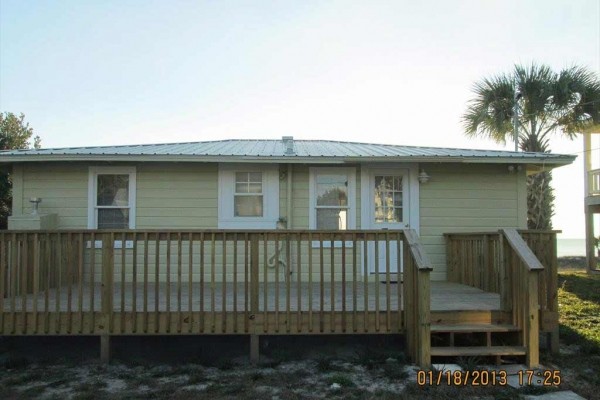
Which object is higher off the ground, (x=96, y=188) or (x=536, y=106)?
(x=536, y=106)

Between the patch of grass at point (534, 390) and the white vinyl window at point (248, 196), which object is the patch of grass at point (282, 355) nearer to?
the patch of grass at point (534, 390)

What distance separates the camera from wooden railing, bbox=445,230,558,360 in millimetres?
5367

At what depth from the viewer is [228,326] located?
518cm

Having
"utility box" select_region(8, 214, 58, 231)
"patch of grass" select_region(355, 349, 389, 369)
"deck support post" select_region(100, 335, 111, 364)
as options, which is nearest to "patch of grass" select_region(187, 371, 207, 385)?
"deck support post" select_region(100, 335, 111, 364)

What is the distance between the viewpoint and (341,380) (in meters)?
4.46

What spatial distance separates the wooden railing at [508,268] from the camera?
537cm

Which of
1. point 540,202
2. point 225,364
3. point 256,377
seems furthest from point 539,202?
point 256,377

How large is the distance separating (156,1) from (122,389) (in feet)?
28.1

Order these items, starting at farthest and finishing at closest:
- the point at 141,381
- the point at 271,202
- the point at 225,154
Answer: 1. the point at 271,202
2. the point at 225,154
3. the point at 141,381

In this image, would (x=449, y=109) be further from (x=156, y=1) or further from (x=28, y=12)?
(x=28, y=12)

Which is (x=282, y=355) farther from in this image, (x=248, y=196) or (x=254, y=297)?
(x=248, y=196)

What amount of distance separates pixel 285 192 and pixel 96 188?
2.99 meters

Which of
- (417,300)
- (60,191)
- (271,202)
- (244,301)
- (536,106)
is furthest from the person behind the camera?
(536,106)

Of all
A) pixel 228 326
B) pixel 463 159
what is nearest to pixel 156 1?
pixel 463 159
